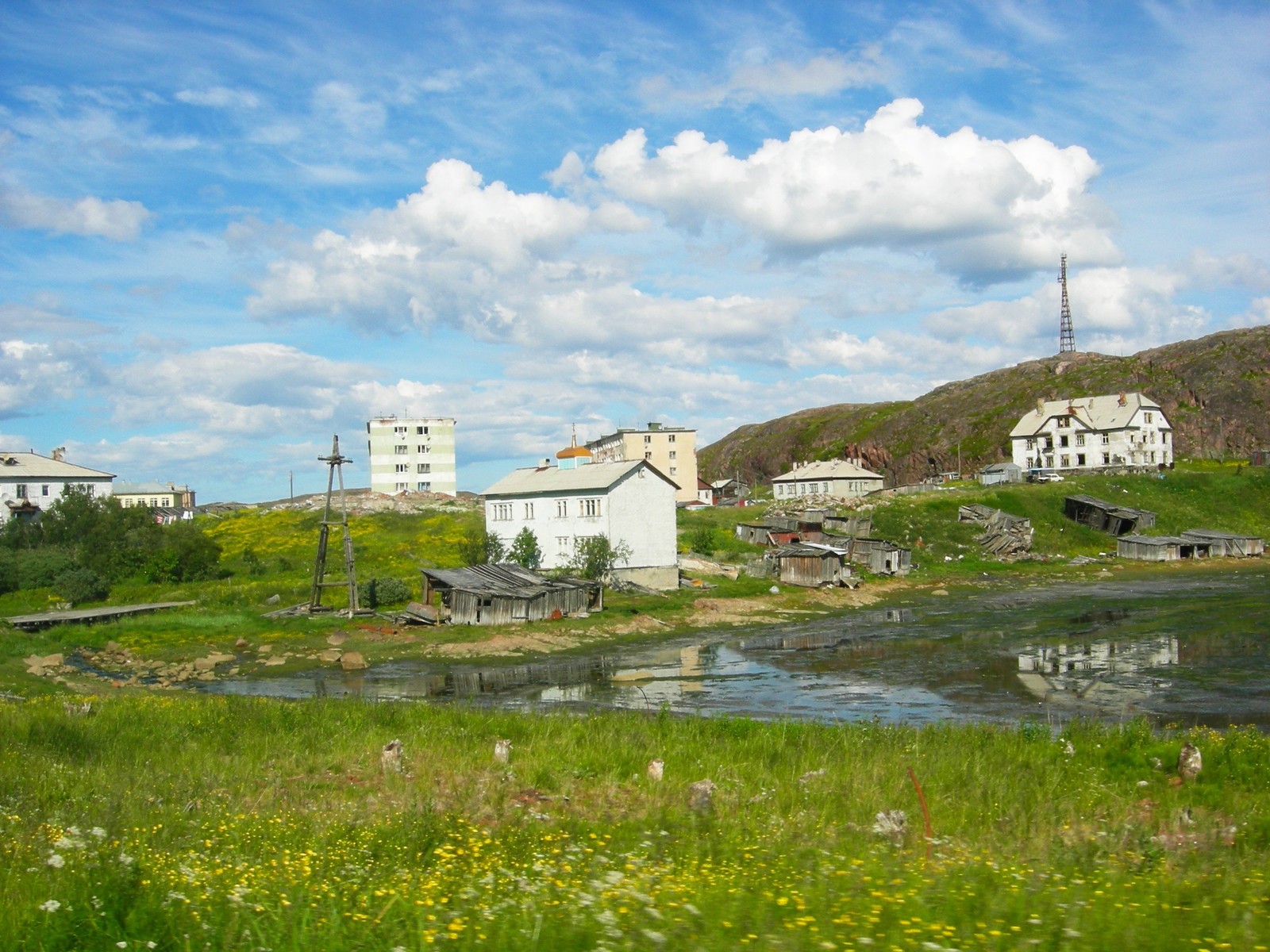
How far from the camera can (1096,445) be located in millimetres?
108938

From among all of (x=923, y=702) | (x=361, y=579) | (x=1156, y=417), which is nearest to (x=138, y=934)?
(x=923, y=702)

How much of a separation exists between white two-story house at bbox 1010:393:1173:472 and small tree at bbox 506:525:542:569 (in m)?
66.9

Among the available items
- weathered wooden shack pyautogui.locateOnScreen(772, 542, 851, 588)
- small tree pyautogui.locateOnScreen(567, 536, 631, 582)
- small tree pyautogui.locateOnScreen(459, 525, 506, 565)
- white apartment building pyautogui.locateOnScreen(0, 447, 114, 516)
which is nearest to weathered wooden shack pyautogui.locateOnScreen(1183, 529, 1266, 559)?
weathered wooden shack pyautogui.locateOnScreen(772, 542, 851, 588)

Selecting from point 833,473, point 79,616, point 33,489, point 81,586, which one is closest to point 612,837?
point 79,616

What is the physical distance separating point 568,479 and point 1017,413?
10036cm

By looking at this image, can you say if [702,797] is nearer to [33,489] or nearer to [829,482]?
[829,482]

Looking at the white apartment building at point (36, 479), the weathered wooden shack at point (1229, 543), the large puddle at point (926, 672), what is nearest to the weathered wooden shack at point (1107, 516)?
the weathered wooden shack at point (1229, 543)

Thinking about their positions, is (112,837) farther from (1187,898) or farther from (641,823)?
(1187,898)

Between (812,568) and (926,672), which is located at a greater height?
(812,568)

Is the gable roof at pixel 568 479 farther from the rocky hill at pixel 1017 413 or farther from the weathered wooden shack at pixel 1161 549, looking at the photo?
the rocky hill at pixel 1017 413

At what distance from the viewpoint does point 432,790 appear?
14.1 meters

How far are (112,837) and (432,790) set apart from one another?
483 centimetres

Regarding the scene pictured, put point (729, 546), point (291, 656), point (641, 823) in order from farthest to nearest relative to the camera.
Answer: point (729, 546), point (291, 656), point (641, 823)

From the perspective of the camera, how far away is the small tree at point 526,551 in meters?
58.7
